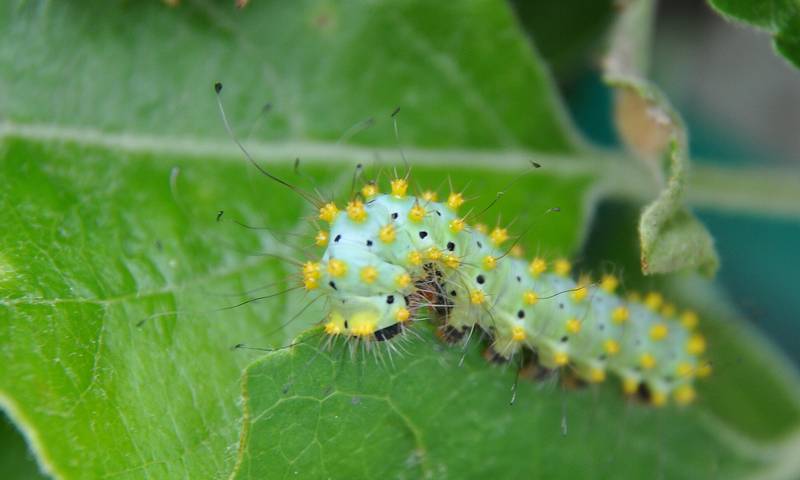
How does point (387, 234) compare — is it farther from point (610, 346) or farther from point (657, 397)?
point (657, 397)

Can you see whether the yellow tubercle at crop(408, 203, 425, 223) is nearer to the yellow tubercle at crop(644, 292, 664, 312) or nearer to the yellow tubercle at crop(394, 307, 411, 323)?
the yellow tubercle at crop(394, 307, 411, 323)

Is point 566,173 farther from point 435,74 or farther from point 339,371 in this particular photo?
point 339,371

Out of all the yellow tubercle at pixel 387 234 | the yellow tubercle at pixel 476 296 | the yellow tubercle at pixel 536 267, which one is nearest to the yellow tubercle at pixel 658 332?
the yellow tubercle at pixel 536 267

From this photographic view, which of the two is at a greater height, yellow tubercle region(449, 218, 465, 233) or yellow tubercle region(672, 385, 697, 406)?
yellow tubercle region(449, 218, 465, 233)

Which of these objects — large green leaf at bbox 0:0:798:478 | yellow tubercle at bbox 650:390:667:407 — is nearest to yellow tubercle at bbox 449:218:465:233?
large green leaf at bbox 0:0:798:478

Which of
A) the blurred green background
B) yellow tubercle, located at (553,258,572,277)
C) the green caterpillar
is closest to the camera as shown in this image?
the green caterpillar

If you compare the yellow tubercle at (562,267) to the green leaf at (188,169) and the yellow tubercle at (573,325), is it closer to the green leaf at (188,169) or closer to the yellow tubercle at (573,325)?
the yellow tubercle at (573,325)

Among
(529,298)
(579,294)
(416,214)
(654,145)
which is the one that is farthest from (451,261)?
(654,145)
